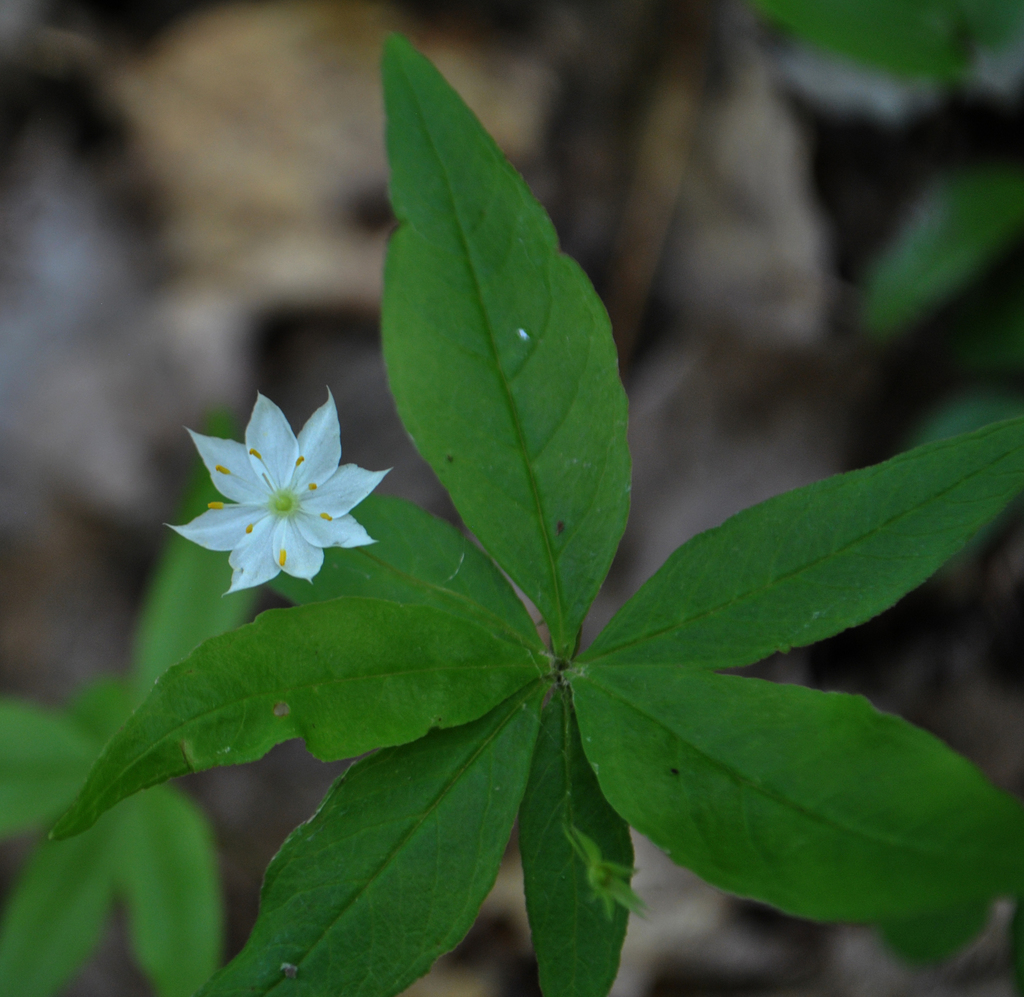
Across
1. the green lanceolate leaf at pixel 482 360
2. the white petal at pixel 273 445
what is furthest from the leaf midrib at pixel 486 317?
the white petal at pixel 273 445

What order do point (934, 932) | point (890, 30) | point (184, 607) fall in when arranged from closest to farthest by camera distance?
point (934, 932)
point (184, 607)
point (890, 30)

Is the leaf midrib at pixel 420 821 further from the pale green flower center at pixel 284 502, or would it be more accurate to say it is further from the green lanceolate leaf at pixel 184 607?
the green lanceolate leaf at pixel 184 607

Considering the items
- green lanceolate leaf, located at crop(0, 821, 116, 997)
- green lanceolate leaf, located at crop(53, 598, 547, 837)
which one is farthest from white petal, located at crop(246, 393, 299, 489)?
green lanceolate leaf, located at crop(0, 821, 116, 997)

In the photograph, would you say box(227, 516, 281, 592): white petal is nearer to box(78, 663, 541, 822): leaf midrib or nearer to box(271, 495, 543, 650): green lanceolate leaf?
box(271, 495, 543, 650): green lanceolate leaf

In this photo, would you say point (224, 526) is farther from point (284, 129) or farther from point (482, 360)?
point (284, 129)

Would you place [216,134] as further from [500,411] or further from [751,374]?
[500,411]

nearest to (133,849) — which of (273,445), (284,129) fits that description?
(273,445)

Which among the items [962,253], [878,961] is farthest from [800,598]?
[962,253]
